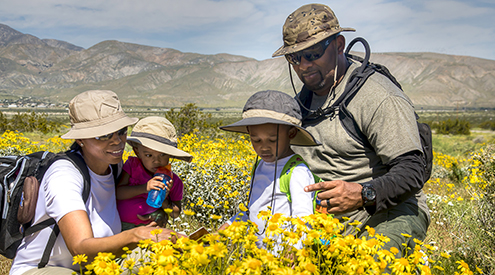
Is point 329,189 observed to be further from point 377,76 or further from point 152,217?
point 152,217

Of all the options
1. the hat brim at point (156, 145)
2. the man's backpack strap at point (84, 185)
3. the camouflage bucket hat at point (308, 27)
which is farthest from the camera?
the camouflage bucket hat at point (308, 27)

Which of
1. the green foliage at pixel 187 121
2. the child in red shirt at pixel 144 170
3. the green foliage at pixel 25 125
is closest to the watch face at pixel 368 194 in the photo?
the child in red shirt at pixel 144 170

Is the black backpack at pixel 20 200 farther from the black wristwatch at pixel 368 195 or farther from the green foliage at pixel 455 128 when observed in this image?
the green foliage at pixel 455 128

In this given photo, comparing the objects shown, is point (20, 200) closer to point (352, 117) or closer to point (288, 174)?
point (288, 174)

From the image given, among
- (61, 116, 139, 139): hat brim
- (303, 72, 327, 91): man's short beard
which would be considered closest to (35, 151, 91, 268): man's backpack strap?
(61, 116, 139, 139): hat brim

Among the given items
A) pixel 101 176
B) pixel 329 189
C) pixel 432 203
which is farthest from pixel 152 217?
pixel 432 203

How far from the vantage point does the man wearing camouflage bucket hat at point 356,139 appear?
196 centimetres

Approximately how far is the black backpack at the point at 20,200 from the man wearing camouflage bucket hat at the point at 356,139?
156 cm

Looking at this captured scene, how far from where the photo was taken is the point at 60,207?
5.68 ft

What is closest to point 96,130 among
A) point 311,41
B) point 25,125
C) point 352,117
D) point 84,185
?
point 84,185

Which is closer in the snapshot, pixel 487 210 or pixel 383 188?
pixel 383 188

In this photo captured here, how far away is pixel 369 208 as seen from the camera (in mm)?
2014

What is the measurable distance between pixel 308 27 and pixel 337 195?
4.51ft

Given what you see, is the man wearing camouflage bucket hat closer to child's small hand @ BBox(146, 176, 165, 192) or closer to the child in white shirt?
the child in white shirt
